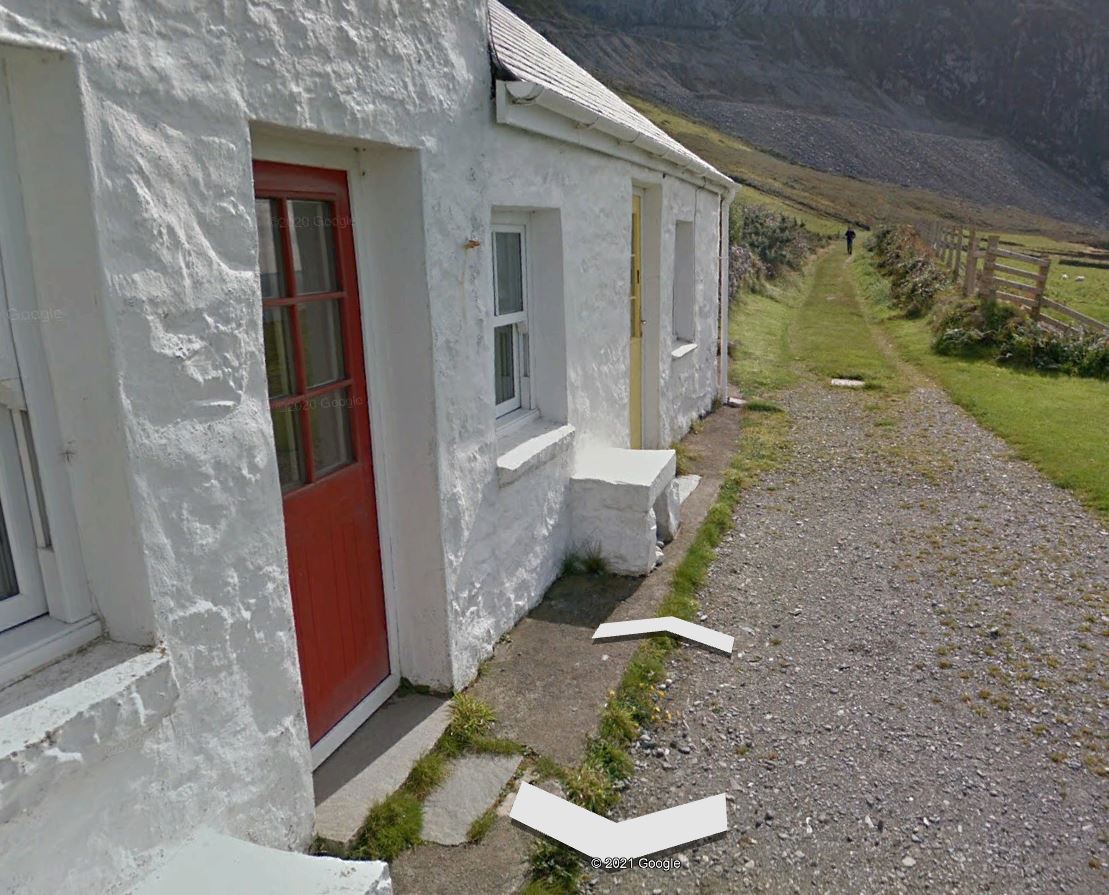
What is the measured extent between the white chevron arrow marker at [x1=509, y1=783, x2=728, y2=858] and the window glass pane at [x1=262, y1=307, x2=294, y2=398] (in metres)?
2.11

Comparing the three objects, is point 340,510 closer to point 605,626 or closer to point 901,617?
point 605,626

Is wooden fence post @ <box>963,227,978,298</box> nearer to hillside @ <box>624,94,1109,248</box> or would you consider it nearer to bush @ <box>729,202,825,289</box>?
bush @ <box>729,202,825,289</box>

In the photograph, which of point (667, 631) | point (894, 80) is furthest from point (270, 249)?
point (894, 80)

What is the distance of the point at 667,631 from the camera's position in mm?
5324

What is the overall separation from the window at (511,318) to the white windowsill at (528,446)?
22 cm

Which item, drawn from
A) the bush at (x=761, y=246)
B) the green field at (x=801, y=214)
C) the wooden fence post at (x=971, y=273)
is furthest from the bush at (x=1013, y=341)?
the green field at (x=801, y=214)

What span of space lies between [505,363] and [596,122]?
177 centimetres

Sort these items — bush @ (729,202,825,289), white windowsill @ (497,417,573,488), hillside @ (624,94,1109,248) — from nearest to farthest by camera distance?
white windowsill @ (497,417,573,488) < bush @ (729,202,825,289) < hillside @ (624,94,1109,248)

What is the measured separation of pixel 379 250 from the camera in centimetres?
412

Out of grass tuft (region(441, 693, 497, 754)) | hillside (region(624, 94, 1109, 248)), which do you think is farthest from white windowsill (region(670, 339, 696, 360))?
hillside (region(624, 94, 1109, 248))

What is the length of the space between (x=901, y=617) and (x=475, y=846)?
3.54m

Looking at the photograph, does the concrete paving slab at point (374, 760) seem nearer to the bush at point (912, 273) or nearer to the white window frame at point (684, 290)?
the white window frame at point (684, 290)

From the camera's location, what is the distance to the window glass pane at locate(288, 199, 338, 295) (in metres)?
3.60

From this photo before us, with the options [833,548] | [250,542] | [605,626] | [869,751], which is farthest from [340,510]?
[833,548]
